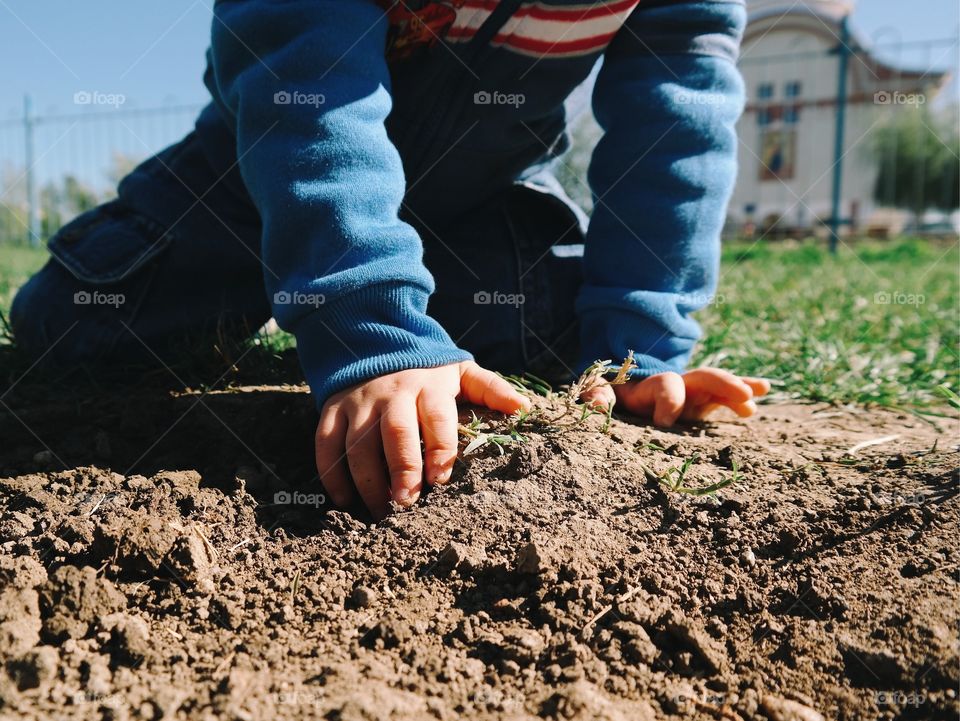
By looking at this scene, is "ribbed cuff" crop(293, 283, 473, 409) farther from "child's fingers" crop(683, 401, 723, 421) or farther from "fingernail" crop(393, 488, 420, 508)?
"child's fingers" crop(683, 401, 723, 421)

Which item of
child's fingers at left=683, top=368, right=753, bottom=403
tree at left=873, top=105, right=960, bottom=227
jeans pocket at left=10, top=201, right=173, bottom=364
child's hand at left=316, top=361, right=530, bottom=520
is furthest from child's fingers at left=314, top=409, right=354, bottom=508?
tree at left=873, top=105, right=960, bottom=227

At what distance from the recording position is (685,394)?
1.46m

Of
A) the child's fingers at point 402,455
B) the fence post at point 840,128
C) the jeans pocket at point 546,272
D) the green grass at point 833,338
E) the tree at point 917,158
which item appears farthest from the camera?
the tree at point 917,158

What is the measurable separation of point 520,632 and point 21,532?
2.18 feet

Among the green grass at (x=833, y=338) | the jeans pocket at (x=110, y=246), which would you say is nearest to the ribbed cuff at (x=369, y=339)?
the green grass at (x=833, y=338)

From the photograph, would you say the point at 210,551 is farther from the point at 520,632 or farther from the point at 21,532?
the point at 520,632

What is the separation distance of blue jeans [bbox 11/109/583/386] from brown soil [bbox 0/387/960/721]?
0.75 metres

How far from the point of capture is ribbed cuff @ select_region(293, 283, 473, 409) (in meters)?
1.16

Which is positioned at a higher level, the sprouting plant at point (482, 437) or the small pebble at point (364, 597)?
the sprouting plant at point (482, 437)

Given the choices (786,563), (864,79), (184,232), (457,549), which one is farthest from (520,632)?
(864,79)

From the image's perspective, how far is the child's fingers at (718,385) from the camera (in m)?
1.43

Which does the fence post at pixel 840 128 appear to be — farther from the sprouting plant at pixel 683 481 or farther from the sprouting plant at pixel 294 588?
the sprouting plant at pixel 294 588

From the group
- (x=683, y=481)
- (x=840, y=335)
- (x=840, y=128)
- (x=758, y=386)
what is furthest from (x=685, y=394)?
(x=840, y=128)

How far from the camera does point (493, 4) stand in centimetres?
161
